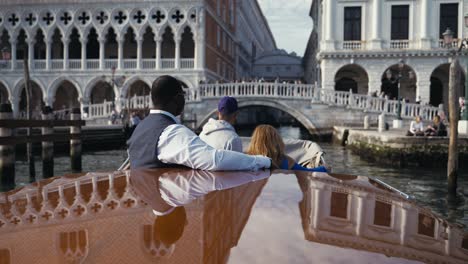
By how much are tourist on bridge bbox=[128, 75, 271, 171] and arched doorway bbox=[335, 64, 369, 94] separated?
56.8ft

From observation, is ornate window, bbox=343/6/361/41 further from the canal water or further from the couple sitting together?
the couple sitting together

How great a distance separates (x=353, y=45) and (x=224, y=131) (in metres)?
15.7

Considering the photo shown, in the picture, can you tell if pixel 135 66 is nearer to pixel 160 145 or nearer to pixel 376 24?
pixel 376 24

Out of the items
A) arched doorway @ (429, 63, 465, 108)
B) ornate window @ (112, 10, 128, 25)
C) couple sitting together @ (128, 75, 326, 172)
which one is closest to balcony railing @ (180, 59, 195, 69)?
ornate window @ (112, 10, 128, 25)

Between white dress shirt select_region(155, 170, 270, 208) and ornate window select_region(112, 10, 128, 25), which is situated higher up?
ornate window select_region(112, 10, 128, 25)

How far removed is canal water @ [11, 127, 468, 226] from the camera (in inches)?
202

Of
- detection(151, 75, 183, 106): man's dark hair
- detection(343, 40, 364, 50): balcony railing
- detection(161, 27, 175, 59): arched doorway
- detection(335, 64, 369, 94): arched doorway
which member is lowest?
detection(151, 75, 183, 106): man's dark hair

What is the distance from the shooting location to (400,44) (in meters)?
16.8

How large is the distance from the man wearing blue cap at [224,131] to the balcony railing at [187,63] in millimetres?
15854

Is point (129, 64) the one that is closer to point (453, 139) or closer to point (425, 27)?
point (425, 27)

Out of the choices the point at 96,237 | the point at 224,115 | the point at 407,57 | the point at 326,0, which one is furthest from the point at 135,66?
the point at 96,237

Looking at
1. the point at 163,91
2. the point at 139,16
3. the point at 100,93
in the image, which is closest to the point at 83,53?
the point at 100,93

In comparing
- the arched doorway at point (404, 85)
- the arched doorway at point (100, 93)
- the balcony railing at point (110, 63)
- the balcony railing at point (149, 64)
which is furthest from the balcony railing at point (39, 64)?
the arched doorway at point (404, 85)

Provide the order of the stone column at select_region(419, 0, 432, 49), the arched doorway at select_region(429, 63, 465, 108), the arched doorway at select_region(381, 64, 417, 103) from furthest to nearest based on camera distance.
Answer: the arched doorway at select_region(429, 63, 465, 108) → the arched doorway at select_region(381, 64, 417, 103) → the stone column at select_region(419, 0, 432, 49)
